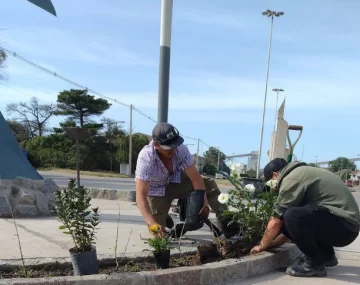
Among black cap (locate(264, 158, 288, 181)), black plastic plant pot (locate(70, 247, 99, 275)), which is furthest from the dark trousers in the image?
black plastic plant pot (locate(70, 247, 99, 275))

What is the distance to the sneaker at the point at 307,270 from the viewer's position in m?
3.57

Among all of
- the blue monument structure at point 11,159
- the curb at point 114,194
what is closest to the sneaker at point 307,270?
the blue monument structure at point 11,159

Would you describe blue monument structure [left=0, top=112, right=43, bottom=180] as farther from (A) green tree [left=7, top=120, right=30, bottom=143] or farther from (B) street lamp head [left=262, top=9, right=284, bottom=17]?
(A) green tree [left=7, top=120, right=30, bottom=143]

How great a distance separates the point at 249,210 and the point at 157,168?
37.9 inches

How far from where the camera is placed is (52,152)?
40156 millimetres

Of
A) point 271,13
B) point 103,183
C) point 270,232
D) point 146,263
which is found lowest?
point 103,183

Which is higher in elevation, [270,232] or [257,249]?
[270,232]

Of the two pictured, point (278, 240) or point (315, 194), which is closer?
point (315, 194)

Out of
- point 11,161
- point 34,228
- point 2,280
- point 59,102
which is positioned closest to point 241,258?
point 2,280

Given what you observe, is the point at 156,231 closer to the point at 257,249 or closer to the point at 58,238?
the point at 257,249

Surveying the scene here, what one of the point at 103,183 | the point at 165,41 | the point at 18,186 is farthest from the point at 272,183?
the point at 103,183

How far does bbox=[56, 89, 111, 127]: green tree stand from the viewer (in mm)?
42625

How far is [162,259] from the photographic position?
10.5ft

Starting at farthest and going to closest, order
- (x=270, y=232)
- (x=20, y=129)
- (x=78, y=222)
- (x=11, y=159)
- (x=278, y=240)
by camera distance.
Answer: (x=20, y=129), (x=11, y=159), (x=278, y=240), (x=270, y=232), (x=78, y=222)
